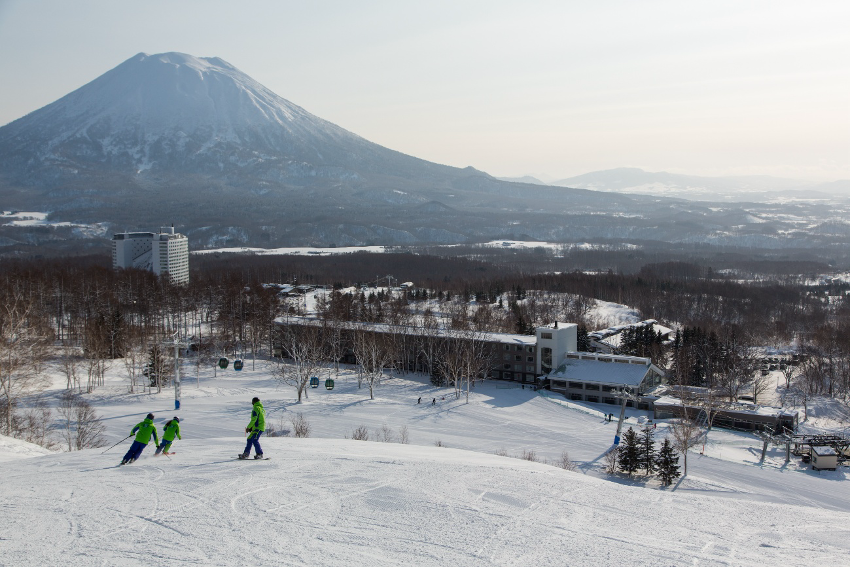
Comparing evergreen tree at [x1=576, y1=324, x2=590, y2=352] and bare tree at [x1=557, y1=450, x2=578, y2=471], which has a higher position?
evergreen tree at [x1=576, y1=324, x2=590, y2=352]

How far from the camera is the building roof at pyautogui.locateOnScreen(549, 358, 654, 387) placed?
34906mm

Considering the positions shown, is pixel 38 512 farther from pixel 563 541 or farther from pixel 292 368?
pixel 292 368

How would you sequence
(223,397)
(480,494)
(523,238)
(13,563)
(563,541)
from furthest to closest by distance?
(523,238) → (223,397) → (480,494) → (563,541) → (13,563)

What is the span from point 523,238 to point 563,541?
163m

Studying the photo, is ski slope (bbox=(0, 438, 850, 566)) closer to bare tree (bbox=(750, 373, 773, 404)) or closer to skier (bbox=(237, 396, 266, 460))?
skier (bbox=(237, 396, 266, 460))

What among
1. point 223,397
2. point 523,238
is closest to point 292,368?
point 223,397

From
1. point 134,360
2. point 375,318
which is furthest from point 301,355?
point 375,318

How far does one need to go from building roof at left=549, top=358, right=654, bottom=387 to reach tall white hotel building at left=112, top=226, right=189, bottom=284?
6051 cm

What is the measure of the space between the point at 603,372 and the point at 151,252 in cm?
6698

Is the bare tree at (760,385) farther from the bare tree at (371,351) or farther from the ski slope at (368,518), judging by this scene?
the ski slope at (368,518)

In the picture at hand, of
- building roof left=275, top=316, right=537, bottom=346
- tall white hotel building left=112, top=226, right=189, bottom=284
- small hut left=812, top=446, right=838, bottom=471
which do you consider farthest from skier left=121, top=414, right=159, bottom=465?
tall white hotel building left=112, top=226, right=189, bottom=284

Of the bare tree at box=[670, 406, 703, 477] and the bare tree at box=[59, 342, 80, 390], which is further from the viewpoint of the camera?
the bare tree at box=[59, 342, 80, 390]

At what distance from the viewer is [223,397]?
2898cm

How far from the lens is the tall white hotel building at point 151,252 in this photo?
83.7 meters
